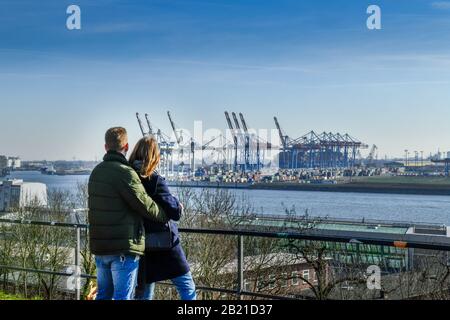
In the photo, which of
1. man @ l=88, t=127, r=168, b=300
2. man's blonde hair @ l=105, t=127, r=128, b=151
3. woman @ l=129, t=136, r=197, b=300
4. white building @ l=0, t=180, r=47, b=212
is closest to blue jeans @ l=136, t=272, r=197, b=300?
woman @ l=129, t=136, r=197, b=300

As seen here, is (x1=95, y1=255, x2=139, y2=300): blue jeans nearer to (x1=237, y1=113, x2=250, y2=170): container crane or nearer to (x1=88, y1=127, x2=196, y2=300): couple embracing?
(x1=88, y1=127, x2=196, y2=300): couple embracing

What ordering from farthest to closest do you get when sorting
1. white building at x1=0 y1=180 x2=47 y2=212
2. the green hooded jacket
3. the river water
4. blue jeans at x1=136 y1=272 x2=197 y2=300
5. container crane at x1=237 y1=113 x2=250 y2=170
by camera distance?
container crane at x1=237 y1=113 x2=250 y2=170 < the river water < white building at x1=0 y1=180 x2=47 y2=212 < blue jeans at x1=136 y1=272 x2=197 y2=300 < the green hooded jacket

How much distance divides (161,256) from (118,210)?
410mm

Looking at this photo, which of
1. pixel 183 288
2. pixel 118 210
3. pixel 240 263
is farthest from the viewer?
pixel 240 263

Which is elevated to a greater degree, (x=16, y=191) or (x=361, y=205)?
(x=16, y=191)

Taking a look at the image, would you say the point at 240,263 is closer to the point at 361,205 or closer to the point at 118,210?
the point at 118,210

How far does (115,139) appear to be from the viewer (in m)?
3.64

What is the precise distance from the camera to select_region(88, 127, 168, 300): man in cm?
356

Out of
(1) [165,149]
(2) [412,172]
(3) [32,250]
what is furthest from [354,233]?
(2) [412,172]

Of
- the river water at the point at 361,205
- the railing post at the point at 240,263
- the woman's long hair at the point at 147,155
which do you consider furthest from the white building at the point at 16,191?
the woman's long hair at the point at 147,155

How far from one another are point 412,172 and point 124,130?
387 ft

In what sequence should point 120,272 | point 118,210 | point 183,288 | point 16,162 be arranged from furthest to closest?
point 16,162
point 183,288
point 120,272
point 118,210

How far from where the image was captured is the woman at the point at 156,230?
12.0 ft

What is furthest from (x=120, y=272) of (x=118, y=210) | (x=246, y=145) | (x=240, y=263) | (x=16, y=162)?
(x=246, y=145)
